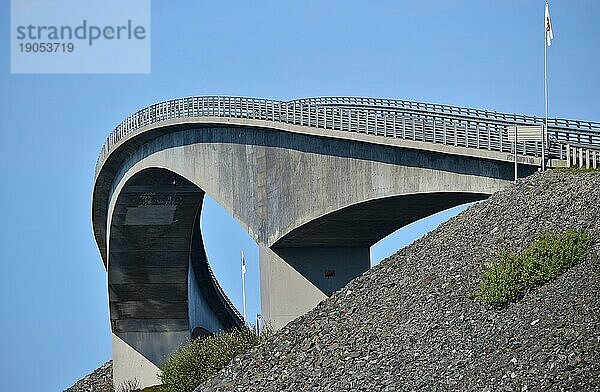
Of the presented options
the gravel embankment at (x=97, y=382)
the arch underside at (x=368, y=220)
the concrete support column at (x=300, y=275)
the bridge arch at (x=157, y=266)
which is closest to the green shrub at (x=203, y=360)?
the concrete support column at (x=300, y=275)

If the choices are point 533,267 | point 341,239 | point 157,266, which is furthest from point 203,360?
point 157,266

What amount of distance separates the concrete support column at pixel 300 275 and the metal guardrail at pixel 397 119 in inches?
231

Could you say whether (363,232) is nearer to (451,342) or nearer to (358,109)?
(358,109)

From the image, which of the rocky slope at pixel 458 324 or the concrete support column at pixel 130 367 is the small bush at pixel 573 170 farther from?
the concrete support column at pixel 130 367

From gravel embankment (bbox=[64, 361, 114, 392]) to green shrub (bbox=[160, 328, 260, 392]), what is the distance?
38353mm

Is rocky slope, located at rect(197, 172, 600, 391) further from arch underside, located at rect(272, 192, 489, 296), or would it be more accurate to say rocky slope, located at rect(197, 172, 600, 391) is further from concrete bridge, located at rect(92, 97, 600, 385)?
arch underside, located at rect(272, 192, 489, 296)

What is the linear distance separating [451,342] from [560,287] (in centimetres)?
319

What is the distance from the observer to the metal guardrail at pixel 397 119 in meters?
42.4

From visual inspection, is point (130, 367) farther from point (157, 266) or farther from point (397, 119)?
point (397, 119)

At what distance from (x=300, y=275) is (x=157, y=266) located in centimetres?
2663

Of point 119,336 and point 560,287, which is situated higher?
point 560,287

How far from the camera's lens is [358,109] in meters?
52.7

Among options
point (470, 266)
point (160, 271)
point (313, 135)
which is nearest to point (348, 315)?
point (470, 266)

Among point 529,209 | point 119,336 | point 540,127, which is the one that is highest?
point 540,127
